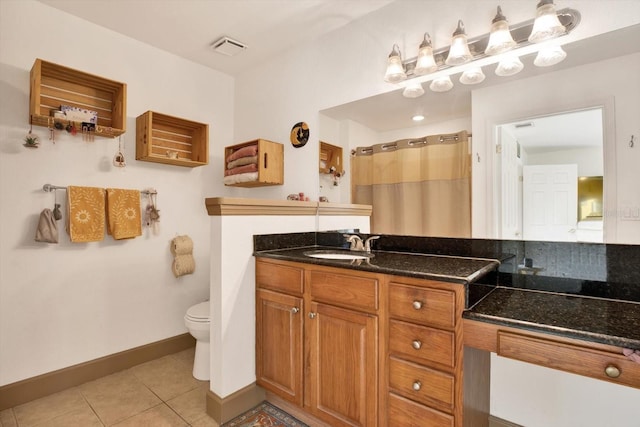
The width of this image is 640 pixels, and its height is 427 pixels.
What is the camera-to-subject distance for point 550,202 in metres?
1.50

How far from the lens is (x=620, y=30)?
138cm

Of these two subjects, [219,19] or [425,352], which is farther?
[219,19]

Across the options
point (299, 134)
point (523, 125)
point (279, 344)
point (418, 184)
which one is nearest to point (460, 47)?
point (523, 125)

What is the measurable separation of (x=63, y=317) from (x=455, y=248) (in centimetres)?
258

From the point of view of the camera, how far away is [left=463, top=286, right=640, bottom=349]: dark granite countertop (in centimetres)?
97

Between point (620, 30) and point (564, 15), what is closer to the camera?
point (620, 30)

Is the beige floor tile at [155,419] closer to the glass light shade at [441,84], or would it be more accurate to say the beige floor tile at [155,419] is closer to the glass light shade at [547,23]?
the glass light shade at [441,84]

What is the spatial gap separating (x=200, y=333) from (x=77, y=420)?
29.8 inches

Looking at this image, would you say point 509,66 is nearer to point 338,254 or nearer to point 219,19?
point 338,254

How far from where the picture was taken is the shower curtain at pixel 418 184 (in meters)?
1.81

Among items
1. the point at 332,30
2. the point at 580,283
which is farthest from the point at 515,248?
the point at 332,30

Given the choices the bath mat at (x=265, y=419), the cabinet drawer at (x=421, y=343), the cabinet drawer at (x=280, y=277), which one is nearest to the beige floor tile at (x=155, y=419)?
the bath mat at (x=265, y=419)

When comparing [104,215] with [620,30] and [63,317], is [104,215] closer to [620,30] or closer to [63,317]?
[63,317]

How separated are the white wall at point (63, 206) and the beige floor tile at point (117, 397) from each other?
0.22 m
